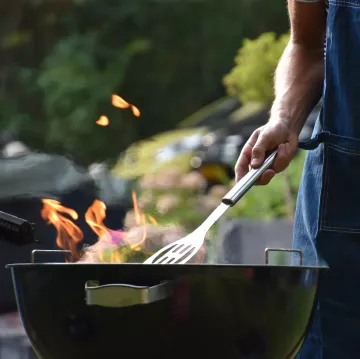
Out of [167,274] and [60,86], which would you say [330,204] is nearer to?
[167,274]

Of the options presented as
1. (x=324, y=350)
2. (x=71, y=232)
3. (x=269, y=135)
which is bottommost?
(x=324, y=350)

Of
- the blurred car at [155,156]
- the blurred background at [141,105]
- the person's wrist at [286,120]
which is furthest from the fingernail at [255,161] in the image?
the blurred car at [155,156]

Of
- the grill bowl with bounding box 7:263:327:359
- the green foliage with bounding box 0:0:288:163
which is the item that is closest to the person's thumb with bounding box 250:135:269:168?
the grill bowl with bounding box 7:263:327:359

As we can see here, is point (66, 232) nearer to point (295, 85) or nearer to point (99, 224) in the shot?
point (99, 224)

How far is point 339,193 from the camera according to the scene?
192 cm

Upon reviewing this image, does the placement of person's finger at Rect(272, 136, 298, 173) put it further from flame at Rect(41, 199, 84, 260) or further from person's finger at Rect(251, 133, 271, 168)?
flame at Rect(41, 199, 84, 260)

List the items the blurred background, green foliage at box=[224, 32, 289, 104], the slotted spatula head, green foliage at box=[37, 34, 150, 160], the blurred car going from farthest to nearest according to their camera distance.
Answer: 1. green foliage at box=[37, 34, 150, 160]
2. green foliage at box=[224, 32, 289, 104]
3. the blurred car
4. the blurred background
5. the slotted spatula head

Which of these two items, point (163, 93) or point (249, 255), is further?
point (163, 93)

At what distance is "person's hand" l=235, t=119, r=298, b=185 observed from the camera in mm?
1902

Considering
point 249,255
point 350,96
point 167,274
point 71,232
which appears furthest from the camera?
point 249,255

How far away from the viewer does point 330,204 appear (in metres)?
1.93

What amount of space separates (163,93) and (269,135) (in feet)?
61.8

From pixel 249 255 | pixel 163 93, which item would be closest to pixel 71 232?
pixel 249 255

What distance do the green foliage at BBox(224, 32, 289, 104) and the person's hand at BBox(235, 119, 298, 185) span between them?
4.32 metres
